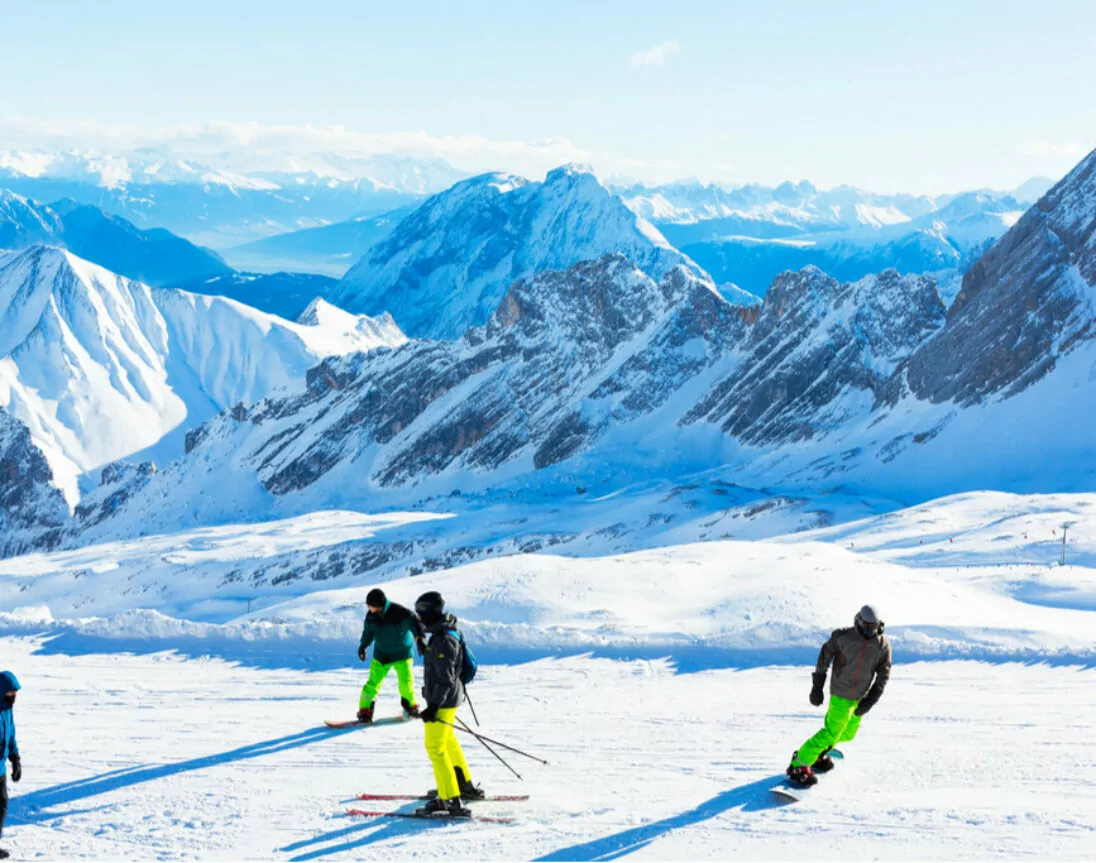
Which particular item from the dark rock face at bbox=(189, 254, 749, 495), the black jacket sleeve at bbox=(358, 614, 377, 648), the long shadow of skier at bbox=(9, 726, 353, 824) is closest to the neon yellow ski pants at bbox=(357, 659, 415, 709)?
the black jacket sleeve at bbox=(358, 614, 377, 648)

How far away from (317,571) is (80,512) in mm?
100102

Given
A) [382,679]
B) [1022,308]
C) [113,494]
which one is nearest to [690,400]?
[1022,308]

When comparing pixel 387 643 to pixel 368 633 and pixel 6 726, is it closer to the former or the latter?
pixel 368 633

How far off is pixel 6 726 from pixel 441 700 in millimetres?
4290

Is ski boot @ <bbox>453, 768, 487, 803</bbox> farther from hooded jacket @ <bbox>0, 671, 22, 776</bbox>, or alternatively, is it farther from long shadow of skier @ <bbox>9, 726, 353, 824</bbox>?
hooded jacket @ <bbox>0, 671, 22, 776</bbox>

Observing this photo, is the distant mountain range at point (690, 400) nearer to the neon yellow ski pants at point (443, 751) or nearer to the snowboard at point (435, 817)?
the snowboard at point (435, 817)

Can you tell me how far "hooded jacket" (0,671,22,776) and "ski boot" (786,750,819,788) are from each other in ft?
26.1

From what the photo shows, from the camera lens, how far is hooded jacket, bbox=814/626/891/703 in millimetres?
11742

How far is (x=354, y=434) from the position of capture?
144 metres

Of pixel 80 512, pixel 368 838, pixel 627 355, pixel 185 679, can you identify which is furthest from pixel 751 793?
pixel 80 512

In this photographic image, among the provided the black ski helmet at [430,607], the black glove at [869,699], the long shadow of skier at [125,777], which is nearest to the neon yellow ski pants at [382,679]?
the long shadow of skier at [125,777]

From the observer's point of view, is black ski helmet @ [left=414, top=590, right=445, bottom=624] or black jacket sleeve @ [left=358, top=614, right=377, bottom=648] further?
black jacket sleeve @ [left=358, top=614, right=377, bottom=648]

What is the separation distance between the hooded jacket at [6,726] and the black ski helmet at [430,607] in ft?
13.0

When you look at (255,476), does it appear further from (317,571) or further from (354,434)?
(317,571)
